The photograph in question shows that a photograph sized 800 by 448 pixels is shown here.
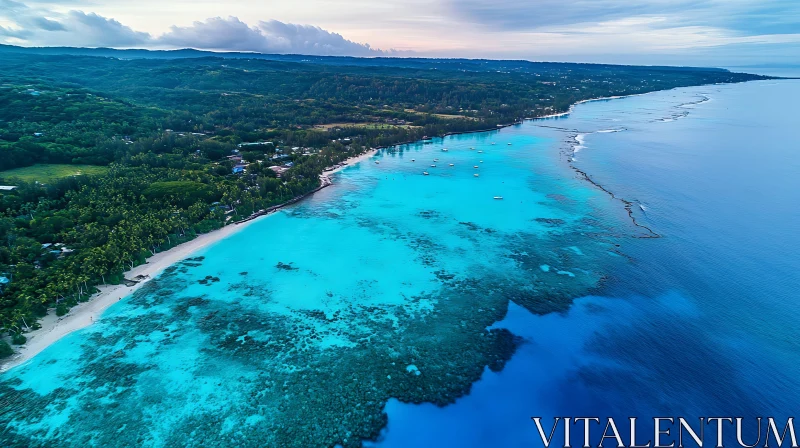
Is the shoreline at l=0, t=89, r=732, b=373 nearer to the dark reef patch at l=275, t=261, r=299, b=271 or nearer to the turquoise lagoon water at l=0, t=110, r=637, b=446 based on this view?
the turquoise lagoon water at l=0, t=110, r=637, b=446

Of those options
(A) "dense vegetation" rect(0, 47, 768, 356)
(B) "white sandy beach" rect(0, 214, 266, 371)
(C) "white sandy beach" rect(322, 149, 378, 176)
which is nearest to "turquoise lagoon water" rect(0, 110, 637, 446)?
(B) "white sandy beach" rect(0, 214, 266, 371)

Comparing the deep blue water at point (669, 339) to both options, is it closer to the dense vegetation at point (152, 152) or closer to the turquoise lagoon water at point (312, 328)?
the turquoise lagoon water at point (312, 328)

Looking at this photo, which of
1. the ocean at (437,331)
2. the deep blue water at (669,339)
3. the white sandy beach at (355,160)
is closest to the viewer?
the ocean at (437,331)

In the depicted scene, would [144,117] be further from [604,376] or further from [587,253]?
[604,376]

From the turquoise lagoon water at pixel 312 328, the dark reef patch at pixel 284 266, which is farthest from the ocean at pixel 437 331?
the dark reef patch at pixel 284 266

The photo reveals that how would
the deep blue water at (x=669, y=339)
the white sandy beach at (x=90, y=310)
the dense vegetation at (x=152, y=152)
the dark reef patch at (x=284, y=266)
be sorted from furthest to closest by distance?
the dark reef patch at (x=284, y=266) < the dense vegetation at (x=152, y=152) < the white sandy beach at (x=90, y=310) < the deep blue water at (x=669, y=339)

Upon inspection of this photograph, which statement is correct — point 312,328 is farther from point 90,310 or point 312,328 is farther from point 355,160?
point 355,160
